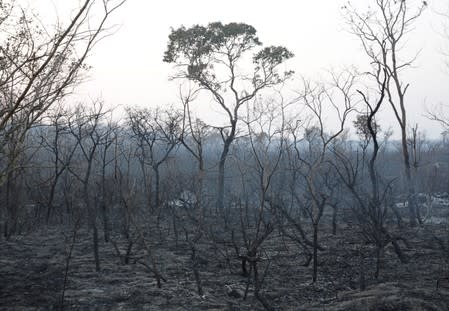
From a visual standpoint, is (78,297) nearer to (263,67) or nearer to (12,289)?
(12,289)

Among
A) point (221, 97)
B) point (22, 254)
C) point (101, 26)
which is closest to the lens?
point (101, 26)

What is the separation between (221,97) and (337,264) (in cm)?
1182

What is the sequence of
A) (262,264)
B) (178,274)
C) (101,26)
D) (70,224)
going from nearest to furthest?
(101,26), (178,274), (262,264), (70,224)

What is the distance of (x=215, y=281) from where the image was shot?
870cm

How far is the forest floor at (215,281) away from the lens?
6996mm

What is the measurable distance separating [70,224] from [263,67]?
10.7 meters

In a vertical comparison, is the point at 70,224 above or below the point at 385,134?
below

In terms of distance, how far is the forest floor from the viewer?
6996 mm

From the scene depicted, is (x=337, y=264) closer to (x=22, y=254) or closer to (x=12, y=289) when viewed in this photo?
(x=12, y=289)

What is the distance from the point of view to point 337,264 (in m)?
9.82

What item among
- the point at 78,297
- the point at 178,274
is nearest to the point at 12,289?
the point at 78,297

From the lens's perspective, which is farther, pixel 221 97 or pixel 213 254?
pixel 221 97

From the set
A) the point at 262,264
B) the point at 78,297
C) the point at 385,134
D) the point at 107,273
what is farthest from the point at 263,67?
the point at 385,134

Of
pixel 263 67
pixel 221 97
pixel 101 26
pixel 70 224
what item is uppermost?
pixel 263 67
